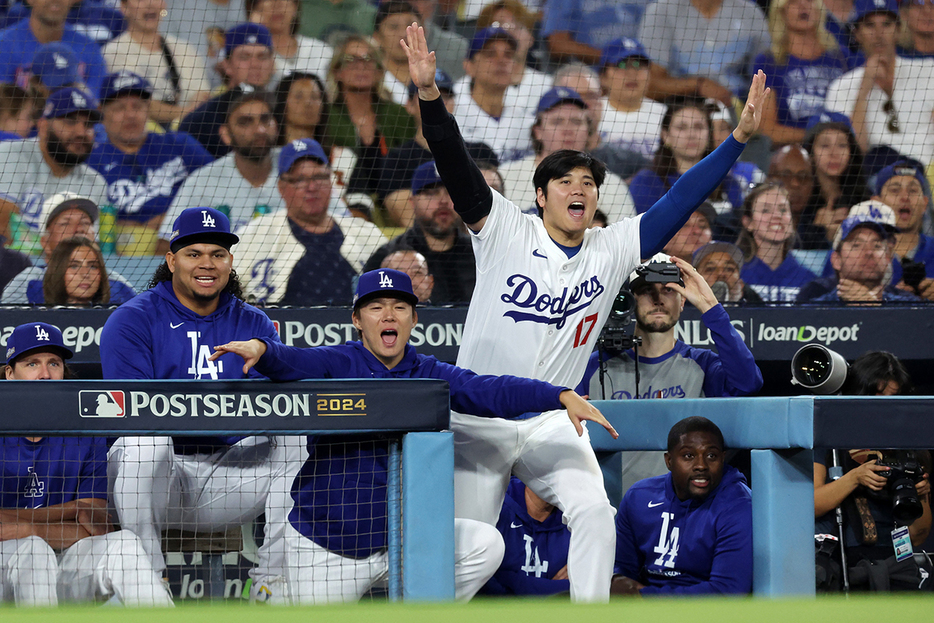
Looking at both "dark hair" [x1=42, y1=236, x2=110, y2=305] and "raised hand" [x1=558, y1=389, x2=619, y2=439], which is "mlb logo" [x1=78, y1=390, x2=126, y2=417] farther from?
"dark hair" [x1=42, y1=236, x2=110, y2=305]

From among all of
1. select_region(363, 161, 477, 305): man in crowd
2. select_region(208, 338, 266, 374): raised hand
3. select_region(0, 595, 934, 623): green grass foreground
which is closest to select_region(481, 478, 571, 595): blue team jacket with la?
select_region(208, 338, 266, 374): raised hand

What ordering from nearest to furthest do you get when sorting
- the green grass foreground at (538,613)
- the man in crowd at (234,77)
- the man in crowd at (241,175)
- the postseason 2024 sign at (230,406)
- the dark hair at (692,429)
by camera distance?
1. the green grass foreground at (538,613)
2. the postseason 2024 sign at (230,406)
3. the dark hair at (692,429)
4. the man in crowd at (241,175)
5. the man in crowd at (234,77)

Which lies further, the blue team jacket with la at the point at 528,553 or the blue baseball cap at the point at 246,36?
the blue baseball cap at the point at 246,36

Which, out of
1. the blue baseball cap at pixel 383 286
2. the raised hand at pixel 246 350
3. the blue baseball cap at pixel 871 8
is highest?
the blue baseball cap at pixel 871 8

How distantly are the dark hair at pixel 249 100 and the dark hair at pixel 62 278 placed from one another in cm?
121

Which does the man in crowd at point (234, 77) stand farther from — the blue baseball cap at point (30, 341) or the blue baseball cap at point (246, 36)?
the blue baseball cap at point (30, 341)

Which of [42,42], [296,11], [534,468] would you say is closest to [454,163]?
[534,468]

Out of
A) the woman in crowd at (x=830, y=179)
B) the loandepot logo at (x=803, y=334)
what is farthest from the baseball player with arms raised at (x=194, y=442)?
the woman in crowd at (x=830, y=179)

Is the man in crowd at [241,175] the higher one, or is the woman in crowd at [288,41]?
the woman in crowd at [288,41]

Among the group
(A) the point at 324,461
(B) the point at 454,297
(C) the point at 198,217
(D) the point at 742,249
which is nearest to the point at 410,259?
(B) the point at 454,297

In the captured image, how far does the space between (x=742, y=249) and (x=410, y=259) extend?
5.94 ft

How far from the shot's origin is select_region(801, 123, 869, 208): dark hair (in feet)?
18.1

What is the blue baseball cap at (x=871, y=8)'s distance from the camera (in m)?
6.20

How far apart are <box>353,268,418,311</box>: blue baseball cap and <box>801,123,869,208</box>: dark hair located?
3683 mm
